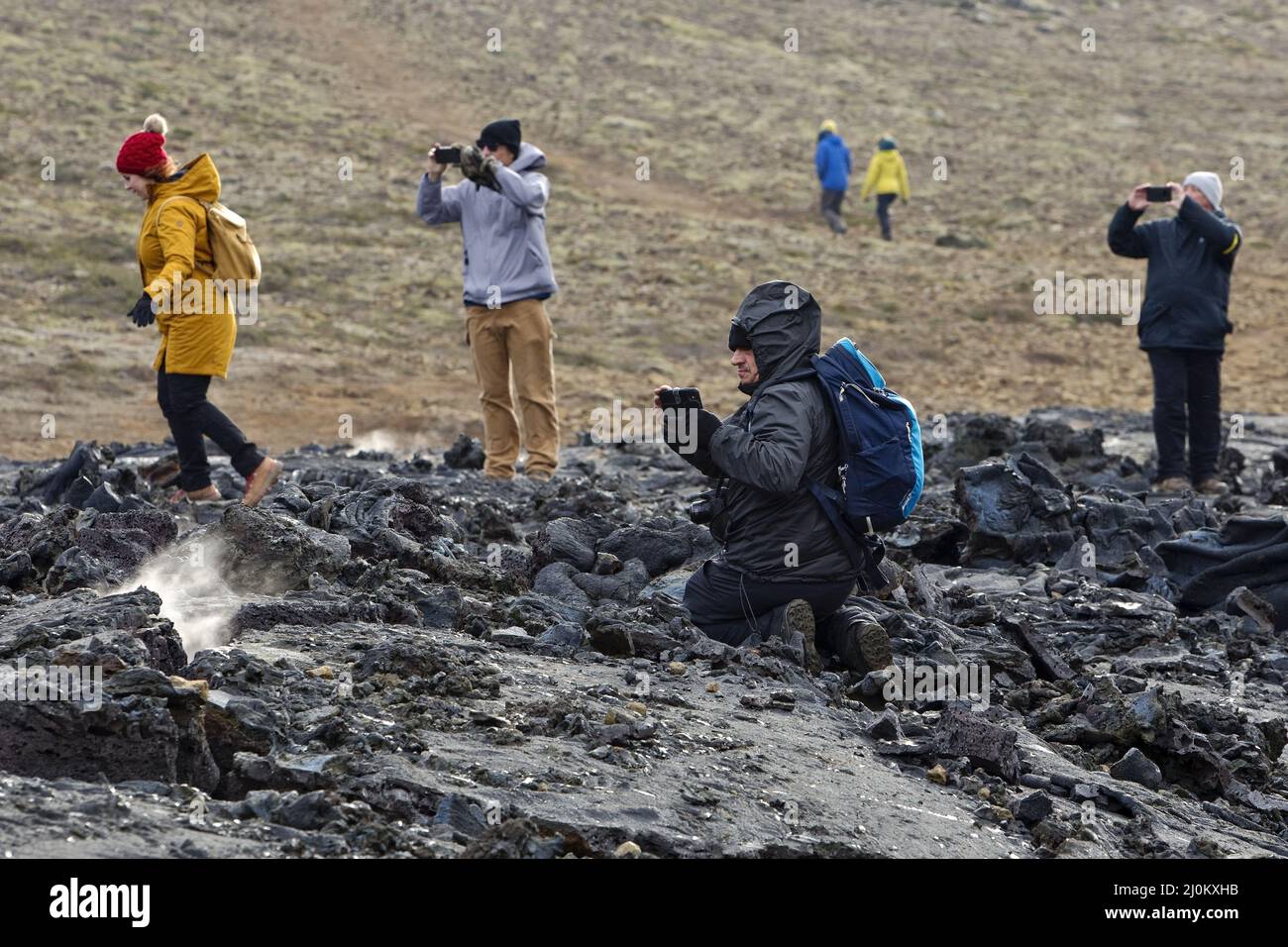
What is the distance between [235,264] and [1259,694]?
17.5ft

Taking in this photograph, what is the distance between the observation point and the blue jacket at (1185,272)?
34.2 ft

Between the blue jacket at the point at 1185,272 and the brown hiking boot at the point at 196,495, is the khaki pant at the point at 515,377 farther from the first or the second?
the blue jacket at the point at 1185,272

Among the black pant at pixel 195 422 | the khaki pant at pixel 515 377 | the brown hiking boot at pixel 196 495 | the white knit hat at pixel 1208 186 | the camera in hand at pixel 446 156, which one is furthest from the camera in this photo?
the white knit hat at pixel 1208 186

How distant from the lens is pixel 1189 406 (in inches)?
430

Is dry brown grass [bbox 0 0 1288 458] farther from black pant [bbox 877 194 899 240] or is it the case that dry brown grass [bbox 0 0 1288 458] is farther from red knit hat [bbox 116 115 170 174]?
red knit hat [bbox 116 115 170 174]

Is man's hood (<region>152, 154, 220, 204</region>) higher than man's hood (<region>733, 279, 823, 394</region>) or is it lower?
higher

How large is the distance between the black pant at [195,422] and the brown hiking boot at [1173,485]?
6107mm

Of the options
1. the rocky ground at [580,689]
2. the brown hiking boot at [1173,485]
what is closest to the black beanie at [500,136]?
the rocky ground at [580,689]

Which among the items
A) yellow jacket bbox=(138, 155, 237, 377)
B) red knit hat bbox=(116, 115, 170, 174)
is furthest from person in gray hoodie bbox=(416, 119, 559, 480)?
red knit hat bbox=(116, 115, 170, 174)

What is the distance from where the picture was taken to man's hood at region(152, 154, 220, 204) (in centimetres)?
812

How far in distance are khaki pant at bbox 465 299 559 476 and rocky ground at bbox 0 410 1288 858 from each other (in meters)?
0.68

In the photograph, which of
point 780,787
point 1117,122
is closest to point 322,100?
point 1117,122

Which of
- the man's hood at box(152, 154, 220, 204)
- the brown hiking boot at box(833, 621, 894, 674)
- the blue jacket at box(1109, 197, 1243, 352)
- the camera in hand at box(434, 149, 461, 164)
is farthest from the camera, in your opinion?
the blue jacket at box(1109, 197, 1243, 352)
